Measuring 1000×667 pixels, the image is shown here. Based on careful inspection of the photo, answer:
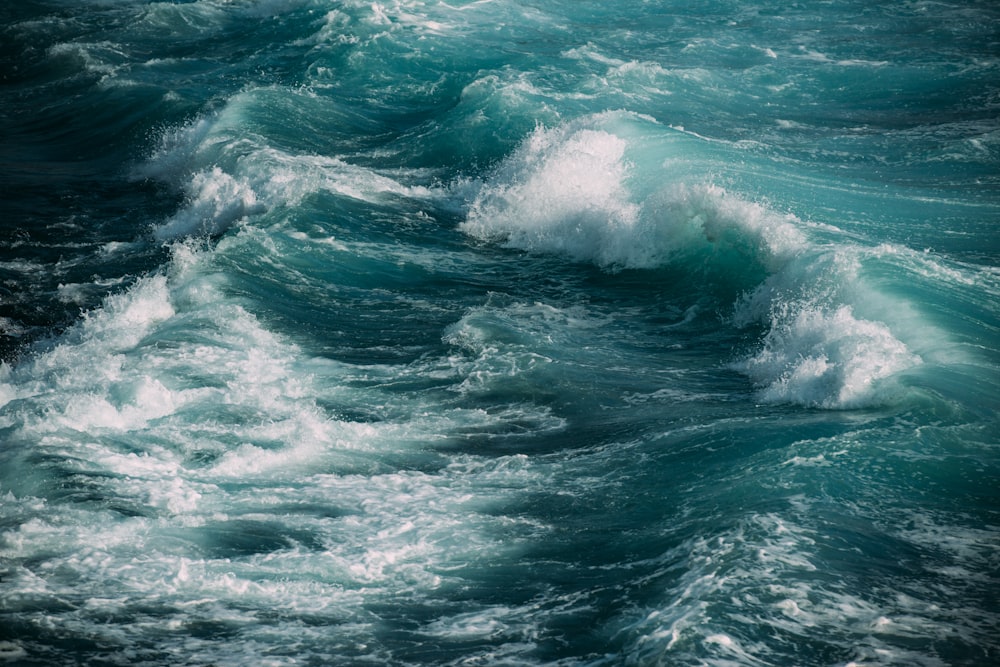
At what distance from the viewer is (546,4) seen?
33.5 meters

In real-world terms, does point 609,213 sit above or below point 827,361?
above

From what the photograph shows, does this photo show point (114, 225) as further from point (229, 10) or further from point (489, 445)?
point (229, 10)

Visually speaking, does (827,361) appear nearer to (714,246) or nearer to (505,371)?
(505,371)

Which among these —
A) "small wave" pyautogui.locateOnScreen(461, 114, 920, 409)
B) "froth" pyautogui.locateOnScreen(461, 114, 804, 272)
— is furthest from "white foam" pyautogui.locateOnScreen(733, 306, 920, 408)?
"froth" pyautogui.locateOnScreen(461, 114, 804, 272)

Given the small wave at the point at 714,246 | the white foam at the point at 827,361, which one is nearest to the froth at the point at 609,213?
the small wave at the point at 714,246

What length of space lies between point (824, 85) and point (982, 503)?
673 inches

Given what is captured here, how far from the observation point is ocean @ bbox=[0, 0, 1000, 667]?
22.7ft

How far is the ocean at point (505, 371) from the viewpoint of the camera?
691 cm

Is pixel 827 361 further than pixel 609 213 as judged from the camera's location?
No

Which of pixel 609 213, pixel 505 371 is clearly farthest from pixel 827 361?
pixel 609 213

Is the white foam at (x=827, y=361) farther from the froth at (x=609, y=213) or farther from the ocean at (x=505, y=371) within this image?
the froth at (x=609, y=213)

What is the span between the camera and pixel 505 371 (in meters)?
11.0

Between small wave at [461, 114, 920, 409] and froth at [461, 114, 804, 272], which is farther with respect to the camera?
froth at [461, 114, 804, 272]

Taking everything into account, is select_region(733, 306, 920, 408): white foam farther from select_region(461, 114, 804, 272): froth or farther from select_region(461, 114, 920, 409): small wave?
select_region(461, 114, 804, 272): froth
